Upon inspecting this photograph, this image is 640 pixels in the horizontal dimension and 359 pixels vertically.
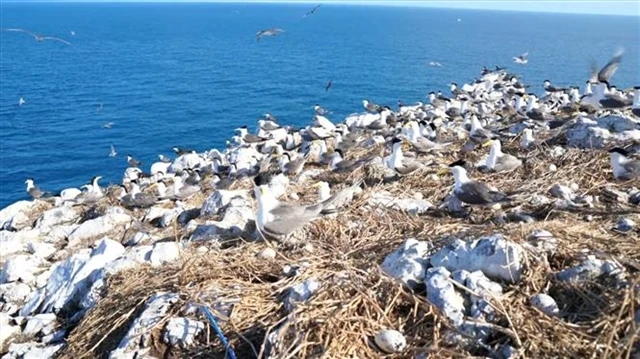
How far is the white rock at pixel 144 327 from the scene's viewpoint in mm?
4723

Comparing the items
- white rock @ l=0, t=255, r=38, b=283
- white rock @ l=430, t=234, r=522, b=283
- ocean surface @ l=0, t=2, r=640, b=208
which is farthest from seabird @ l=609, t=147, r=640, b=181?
ocean surface @ l=0, t=2, r=640, b=208

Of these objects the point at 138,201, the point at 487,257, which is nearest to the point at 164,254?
the point at 487,257

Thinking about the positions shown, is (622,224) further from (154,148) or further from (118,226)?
(154,148)

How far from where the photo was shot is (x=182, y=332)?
4.72 m

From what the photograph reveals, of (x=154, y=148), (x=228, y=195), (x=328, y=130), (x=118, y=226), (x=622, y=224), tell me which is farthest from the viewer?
(x=154, y=148)

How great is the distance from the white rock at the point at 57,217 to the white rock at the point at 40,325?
727cm

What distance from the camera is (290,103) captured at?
48.5 metres

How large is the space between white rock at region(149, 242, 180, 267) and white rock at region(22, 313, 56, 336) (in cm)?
127

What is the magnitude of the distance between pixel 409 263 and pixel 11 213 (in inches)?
554

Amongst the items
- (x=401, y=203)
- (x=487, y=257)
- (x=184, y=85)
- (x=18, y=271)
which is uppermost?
(x=487, y=257)

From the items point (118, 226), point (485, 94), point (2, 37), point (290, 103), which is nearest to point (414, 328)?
point (118, 226)

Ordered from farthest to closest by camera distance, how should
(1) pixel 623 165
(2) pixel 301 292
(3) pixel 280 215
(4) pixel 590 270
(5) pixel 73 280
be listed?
(1) pixel 623 165
(3) pixel 280 215
(5) pixel 73 280
(2) pixel 301 292
(4) pixel 590 270

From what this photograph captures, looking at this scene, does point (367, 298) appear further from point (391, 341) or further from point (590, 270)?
point (590, 270)

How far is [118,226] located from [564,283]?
30.5 ft
